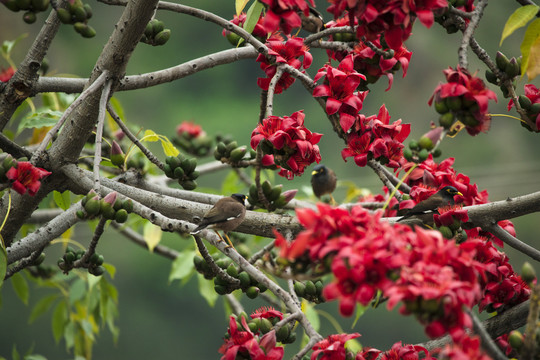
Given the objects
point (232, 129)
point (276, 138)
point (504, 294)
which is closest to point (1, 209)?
point (276, 138)

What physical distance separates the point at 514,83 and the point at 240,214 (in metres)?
0.59

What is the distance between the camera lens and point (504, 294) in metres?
1.09

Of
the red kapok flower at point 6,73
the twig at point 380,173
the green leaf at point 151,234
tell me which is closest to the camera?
the twig at point 380,173

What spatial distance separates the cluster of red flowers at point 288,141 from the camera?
1.04m

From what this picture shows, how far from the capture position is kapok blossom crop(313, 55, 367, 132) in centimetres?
108

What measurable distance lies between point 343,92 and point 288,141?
0.51 ft

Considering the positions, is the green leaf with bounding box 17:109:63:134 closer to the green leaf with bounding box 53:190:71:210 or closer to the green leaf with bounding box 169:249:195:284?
the green leaf with bounding box 53:190:71:210

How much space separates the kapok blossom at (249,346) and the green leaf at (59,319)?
132 centimetres

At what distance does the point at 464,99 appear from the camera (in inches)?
32.8

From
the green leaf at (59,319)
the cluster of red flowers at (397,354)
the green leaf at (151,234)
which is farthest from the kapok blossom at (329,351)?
the green leaf at (59,319)

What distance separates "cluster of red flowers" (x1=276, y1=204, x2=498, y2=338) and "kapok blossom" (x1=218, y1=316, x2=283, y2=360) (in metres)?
0.24

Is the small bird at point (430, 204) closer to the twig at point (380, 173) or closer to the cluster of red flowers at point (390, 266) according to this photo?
the twig at point (380, 173)

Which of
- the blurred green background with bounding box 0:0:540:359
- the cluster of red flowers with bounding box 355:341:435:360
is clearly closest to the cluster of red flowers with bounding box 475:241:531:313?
the cluster of red flowers with bounding box 355:341:435:360

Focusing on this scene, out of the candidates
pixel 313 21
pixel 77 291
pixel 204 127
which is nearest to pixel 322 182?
pixel 313 21
